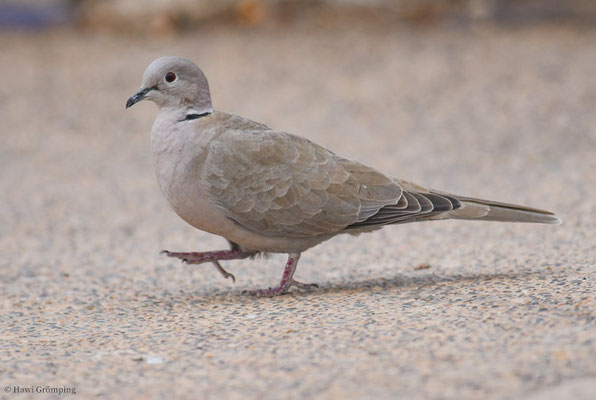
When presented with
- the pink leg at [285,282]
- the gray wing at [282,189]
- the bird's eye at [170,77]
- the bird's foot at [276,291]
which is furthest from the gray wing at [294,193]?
the bird's eye at [170,77]

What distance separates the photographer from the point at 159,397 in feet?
9.15

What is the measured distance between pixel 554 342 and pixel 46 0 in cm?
1326

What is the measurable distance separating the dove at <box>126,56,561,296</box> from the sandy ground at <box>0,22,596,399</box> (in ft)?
1.08

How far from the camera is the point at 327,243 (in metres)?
6.13

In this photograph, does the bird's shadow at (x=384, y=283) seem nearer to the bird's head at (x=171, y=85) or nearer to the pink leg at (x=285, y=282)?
the pink leg at (x=285, y=282)

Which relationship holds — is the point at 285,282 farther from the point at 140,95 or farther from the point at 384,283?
the point at 140,95

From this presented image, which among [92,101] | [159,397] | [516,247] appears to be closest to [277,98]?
[92,101]

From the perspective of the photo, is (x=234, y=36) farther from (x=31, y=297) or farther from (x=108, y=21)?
(x=31, y=297)

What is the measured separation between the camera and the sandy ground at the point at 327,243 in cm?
295

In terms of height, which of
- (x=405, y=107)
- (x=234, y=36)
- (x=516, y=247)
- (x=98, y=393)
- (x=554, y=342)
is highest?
(x=234, y=36)

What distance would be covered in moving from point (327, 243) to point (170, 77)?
227cm

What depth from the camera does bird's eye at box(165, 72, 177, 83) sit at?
4.28 meters

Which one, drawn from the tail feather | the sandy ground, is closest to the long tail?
the tail feather

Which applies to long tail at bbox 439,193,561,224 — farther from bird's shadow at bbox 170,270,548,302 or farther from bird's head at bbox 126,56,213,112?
bird's head at bbox 126,56,213,112
